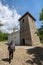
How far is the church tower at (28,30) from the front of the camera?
4194 centimetres

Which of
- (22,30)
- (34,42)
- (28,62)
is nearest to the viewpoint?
(28,62)

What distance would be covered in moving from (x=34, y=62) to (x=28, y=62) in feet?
3.51

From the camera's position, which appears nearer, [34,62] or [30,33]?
[34,62]

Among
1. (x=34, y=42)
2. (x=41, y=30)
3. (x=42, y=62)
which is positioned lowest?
(x=42, y=62)

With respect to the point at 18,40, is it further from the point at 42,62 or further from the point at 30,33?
the point at 42,62

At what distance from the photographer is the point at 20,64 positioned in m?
20.0

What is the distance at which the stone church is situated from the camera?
41938 mm

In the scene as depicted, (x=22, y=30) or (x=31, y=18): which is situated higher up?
(x=31, y=18)

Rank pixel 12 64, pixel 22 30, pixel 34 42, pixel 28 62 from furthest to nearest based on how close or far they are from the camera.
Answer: pixel 22 30 → pixel 34 42 → pixel 28 62 → pixel 12 64

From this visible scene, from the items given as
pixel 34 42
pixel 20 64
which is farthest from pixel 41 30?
pixel 20 64

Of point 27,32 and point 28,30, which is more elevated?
point 28,30

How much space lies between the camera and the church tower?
1651 inches

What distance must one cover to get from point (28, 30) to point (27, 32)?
0.66 m

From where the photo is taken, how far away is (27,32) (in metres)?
42.8
